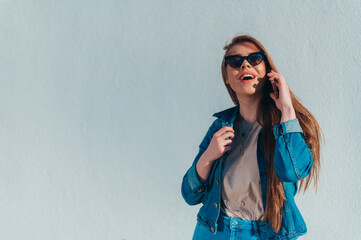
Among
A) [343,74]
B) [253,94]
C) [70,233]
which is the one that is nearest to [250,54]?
[253,94]

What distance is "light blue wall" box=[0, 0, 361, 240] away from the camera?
2.35 meters

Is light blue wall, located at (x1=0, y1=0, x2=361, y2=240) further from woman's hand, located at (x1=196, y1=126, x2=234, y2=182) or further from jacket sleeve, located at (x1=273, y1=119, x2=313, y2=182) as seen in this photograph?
jacket sleeve, located at (x1=273, y1=119, x2=313, y2=182)

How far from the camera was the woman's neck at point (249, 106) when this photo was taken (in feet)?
5.19

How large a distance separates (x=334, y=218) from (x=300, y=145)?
120 cm

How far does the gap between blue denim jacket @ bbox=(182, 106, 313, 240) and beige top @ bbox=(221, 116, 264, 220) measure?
0.02m

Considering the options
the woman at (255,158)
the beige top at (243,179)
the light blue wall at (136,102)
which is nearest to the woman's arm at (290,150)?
the woman at (255,158)

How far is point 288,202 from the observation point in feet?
4.90

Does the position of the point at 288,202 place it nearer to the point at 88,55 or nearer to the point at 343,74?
the point at 343,74

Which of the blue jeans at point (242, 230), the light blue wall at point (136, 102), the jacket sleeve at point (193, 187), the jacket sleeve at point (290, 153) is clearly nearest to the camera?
the jacket sleeve at point (290, 153)

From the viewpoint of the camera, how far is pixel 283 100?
143 centimetres

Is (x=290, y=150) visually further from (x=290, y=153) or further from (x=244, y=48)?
(x=244, y=48)

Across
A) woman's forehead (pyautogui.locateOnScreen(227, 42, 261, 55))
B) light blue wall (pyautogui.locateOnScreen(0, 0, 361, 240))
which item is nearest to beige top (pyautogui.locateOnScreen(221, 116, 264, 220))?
woman's forehead (pyautogui.locateOnScreen(227, 42, 261, 55))

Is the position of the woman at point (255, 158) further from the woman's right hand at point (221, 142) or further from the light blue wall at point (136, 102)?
the light blue wall at point (136, 102)

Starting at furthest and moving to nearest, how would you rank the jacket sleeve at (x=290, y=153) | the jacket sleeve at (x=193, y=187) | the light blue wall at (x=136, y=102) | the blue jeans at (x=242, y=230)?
the light blue wall at (x=136, y=102)
the jacket sleeve at (x=193, y=187)
the blue jeans at (x=242, y=230)
the jacket sleeve at (x=290, y=153)
